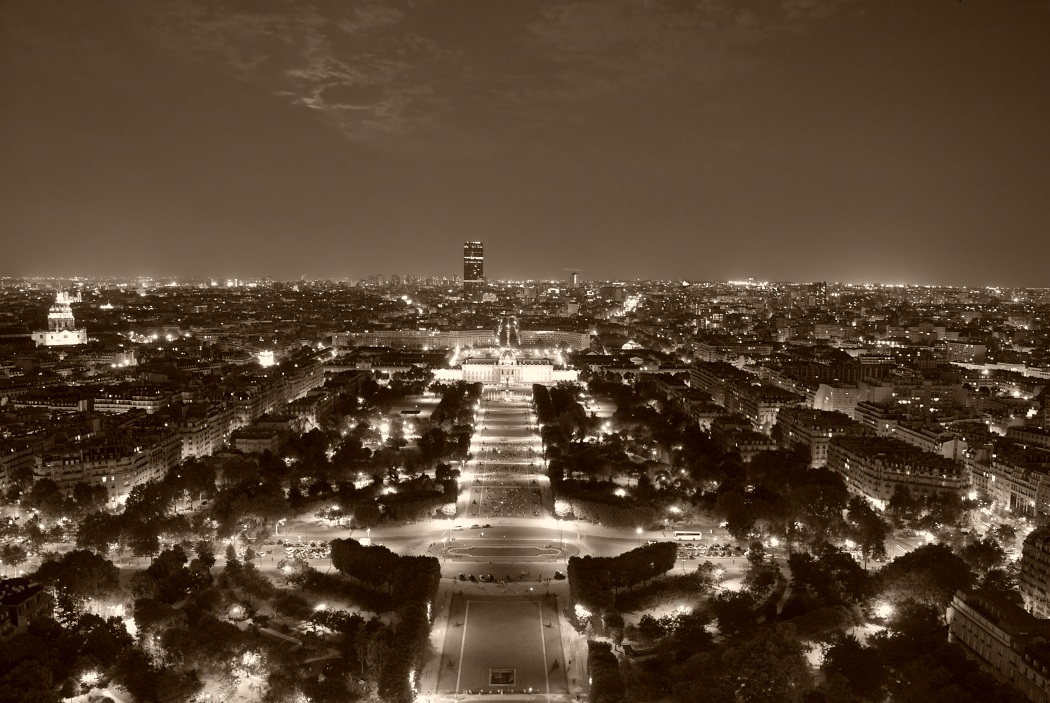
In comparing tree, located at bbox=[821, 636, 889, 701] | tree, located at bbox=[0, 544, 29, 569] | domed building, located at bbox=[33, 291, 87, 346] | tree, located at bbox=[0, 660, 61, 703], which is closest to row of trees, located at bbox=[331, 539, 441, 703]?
tree, located at bbox=[0, 660, 61, 703]

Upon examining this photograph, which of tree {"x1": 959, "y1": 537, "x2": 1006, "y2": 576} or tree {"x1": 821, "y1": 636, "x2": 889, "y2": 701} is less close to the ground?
tree {"x1": 959, "y1": 537, "x2": 1006, "y2": 576}

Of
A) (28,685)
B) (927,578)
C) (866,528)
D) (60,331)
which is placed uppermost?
(60,331)

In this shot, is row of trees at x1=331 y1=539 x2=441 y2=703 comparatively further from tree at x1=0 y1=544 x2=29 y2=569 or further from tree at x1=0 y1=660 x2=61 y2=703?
tree at x1=0 y1=544 x2=29 y2=569

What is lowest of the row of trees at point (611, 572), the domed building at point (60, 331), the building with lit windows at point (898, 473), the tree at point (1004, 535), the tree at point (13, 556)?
the tree at point (13, 556)

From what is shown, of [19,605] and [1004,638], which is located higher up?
[1004,638]

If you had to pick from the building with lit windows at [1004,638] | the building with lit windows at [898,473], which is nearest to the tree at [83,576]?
the building with lit windows at [1004,638]

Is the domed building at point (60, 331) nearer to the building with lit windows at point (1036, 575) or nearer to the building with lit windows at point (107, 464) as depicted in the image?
the building with lit windows at point (107, 464)

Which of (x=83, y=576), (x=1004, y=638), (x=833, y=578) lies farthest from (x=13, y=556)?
(x=1004, y=638)

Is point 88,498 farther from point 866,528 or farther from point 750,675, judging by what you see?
point 866,528

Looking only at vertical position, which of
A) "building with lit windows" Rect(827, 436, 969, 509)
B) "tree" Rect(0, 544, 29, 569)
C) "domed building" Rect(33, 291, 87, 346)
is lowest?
"tree" Rect(0, 544, 29, 569)
